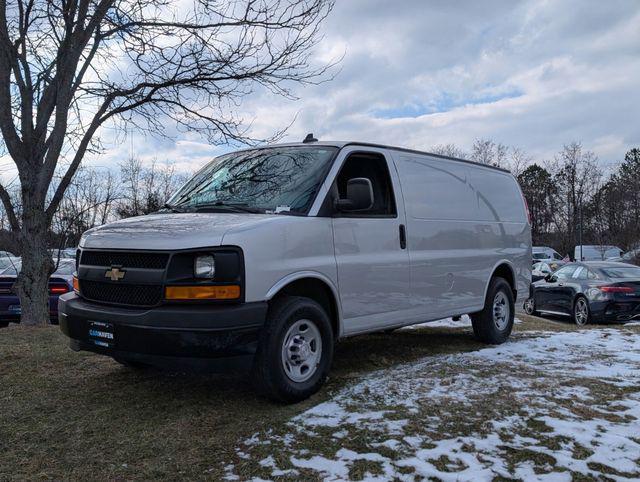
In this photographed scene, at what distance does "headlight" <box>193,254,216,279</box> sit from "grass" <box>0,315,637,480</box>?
1037 millimetres

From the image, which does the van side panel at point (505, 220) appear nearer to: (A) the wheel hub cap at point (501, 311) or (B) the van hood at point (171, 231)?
(A) the wheel hub cap at point (501, 311)

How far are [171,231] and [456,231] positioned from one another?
3.45 m

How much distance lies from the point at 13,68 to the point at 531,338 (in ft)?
28.2

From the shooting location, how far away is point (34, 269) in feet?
29.3

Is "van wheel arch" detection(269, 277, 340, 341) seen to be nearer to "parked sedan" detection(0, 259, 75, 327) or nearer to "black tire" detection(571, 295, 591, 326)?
"parked sedan" detection(0, 259, 75, 327)

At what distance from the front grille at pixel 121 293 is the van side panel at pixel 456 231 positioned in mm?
2613

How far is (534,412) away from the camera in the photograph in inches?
155

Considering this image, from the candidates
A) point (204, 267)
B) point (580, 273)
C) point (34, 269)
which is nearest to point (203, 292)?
point (204, 267)

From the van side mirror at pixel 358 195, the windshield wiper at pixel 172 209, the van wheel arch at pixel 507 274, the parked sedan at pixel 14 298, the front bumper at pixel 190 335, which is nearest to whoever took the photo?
the front bumper at pixel 190 335

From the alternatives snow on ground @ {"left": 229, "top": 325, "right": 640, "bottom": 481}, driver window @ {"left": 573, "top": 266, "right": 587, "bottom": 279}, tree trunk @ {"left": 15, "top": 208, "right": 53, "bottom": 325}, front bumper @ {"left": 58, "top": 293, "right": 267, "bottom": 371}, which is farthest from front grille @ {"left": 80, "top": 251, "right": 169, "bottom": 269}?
driver window @ {"left": 573, "top": 266, "right": 587, "bottom": 279}

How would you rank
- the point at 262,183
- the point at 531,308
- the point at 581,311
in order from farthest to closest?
the point at 531,308 → the point at 581,311 → the point at 262,183

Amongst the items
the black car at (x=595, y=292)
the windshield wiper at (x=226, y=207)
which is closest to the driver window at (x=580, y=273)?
the black car at (x=595, y=292)

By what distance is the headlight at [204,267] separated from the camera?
3.90m

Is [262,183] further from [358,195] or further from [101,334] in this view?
[101,334]
